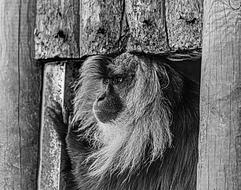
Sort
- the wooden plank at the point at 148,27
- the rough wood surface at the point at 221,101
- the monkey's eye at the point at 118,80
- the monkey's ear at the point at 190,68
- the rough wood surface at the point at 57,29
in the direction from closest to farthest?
1. the rough wood surface at the point at 221,101
2. the wooden plank at the point at 148,27
3. the rough wood surface at the point at 57,29
4. the monkey's eye at the point at 118,80
5. the monkey's ear at the point at 190,68

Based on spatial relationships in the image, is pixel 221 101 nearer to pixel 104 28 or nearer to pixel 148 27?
pixel 148 27

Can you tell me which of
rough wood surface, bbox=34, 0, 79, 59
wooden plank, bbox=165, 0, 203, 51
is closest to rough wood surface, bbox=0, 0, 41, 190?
rough wood surface, bbox=34, 0, 79, 59

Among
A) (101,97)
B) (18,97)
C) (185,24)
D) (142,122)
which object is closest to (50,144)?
(18,97)

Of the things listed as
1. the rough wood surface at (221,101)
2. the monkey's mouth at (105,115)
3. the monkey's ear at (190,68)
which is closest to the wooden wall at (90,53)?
the rough wood surface at (221,101)

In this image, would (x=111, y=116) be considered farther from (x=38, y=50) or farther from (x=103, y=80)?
(x=38, y=50)

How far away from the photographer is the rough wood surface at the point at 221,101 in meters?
2.06

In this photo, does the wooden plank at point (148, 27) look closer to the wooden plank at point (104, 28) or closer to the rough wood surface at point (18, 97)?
the wooden plank at point (104, 28)

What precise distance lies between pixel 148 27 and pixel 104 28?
0.26 metres

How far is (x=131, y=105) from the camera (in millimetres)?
3170

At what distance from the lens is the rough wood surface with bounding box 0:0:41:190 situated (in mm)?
3223

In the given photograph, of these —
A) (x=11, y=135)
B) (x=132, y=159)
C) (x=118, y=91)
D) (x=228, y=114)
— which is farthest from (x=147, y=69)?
(x=228, y=114)

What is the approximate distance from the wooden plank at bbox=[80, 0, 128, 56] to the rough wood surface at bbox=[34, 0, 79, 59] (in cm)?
9

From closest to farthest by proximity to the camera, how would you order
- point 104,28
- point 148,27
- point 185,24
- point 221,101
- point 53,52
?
point 221,101 → point 185,24 → point 148,27 → point 104,28 → point 53,52

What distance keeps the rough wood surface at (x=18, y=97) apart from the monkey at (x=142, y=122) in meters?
0.15
